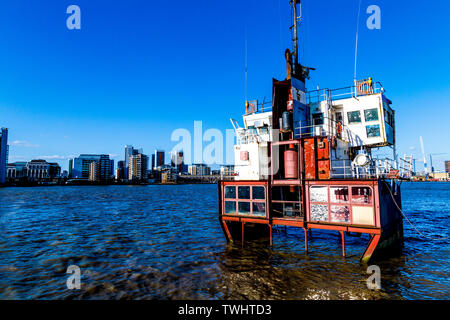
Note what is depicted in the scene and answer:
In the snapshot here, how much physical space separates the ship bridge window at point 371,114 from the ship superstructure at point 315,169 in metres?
0.05

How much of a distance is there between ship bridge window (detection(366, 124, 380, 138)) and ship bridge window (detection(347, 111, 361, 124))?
41.7 inches

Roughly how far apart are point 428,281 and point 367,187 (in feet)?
20.7

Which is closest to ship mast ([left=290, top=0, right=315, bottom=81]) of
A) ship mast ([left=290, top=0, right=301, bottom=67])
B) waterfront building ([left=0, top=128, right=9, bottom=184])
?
ship mast ([left=290, top=0, right=301, bottom=67])

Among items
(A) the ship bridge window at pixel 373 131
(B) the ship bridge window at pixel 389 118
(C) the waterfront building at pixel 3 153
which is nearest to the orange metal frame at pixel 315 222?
(A) the ship bridge window at pixel 373 131

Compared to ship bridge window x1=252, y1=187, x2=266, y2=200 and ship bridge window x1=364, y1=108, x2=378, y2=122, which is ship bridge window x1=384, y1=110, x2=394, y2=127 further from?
ship bridge window x1=252, y1=187, x2=266, y2=200

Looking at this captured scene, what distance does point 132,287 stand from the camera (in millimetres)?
12867

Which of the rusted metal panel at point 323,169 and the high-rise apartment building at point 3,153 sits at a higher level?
the high-rise apartment building at point 3,153

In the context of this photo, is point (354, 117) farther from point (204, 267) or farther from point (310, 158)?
point (204, 267)

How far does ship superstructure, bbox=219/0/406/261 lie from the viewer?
48.9 ft

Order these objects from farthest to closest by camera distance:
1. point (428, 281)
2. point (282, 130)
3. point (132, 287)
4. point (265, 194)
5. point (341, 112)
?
point (341, 112), point (282, 130), point (265, 194), point (428, 281), point (132, 287)

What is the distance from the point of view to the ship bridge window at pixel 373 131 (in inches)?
773

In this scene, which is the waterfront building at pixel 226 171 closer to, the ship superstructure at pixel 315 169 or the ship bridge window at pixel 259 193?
the ship superstructure at pixel 315 169
